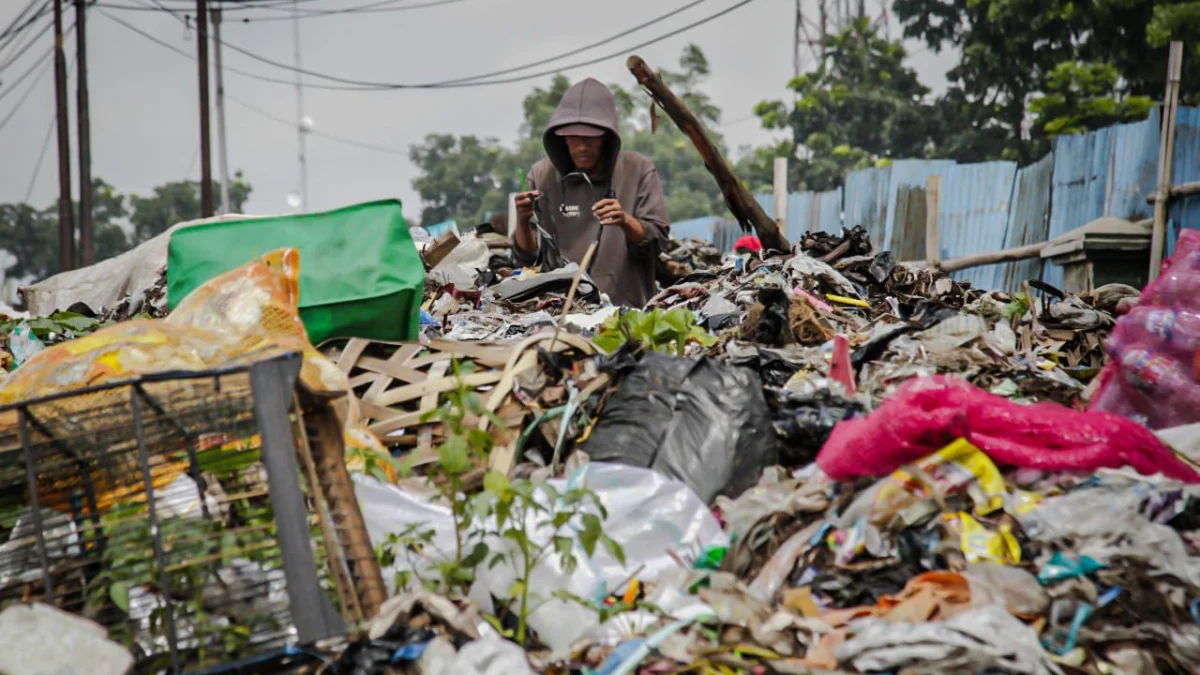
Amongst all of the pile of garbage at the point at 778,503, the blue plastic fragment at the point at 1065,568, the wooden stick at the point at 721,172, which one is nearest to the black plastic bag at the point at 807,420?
the pile of garbage at the point at 778,503

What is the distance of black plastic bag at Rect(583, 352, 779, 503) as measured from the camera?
2.93m

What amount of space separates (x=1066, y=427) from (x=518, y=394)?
154cm

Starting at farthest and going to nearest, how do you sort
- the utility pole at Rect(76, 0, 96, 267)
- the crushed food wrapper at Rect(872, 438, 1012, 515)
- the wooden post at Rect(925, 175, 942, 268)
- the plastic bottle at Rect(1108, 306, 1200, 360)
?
the utility pole at Rect(76, 0, 96, 267)
the wooden post at Rect(925, 175, 942, 268)
the plastic bottle at Rect(1108, 306, 1200, 360)
the crushed food wrapper at Rect(872, 438, 1012, 515)

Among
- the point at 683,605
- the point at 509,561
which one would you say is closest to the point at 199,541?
the point at 509,561

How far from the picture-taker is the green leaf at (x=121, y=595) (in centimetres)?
217

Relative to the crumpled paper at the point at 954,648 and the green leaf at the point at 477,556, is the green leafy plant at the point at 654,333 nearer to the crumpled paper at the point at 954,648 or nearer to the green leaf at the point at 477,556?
the green leaf at the point at 477,556

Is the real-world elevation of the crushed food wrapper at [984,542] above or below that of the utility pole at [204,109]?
below

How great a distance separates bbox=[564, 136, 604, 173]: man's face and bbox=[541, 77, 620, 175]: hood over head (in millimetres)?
73

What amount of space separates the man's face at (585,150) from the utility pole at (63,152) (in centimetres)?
1684

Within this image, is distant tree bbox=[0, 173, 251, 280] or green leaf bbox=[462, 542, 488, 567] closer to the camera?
green leaf bbox=[462, 542, 488, 567]

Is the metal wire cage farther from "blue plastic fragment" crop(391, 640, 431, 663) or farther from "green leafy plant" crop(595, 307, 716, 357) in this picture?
"green leafy plant" crop(595, 307, 716, 357)

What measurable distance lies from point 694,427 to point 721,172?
156 inches

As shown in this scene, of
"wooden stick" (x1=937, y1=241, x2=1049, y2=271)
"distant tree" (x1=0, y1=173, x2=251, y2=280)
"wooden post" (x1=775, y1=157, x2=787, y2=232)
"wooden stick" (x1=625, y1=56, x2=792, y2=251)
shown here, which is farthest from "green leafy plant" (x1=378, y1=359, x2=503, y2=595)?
"distant tree" (x1=0, y1=173, x2=251, y2=280)

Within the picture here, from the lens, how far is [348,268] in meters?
3.74
